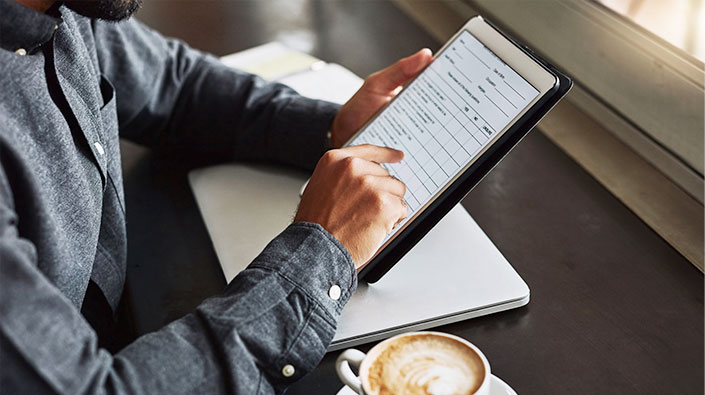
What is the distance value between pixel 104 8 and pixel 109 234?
0.26m

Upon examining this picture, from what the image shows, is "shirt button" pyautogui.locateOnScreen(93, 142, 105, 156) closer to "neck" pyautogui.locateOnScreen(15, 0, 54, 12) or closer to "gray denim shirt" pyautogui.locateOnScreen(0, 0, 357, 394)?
"gray denim shirt" pyautogui.locateOnScreen(0, 0, 357, 394)

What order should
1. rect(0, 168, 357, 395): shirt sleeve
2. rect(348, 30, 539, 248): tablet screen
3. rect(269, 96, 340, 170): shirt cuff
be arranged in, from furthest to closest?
rect(269, 96, 340, 170): shirt cuff
rect(348, 30, 539, 248): tablet screen
rect(0, 168, 357, 395): shirt sleeve

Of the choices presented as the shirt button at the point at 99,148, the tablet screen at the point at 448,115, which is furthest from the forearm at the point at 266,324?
the shirt button at the point at 99,148

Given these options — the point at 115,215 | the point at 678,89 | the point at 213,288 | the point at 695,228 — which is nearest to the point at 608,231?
the point at 695,228

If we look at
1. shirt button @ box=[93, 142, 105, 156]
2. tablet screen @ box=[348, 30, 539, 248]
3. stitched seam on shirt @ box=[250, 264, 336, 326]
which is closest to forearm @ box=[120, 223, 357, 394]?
stitched seam on shirt @ box=[250, 264, 336, 326]

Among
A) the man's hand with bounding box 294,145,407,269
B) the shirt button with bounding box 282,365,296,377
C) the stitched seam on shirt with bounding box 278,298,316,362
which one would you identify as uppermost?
the man's hand with bounding box 294,145,407,269

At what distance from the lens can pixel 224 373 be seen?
0.64 metres

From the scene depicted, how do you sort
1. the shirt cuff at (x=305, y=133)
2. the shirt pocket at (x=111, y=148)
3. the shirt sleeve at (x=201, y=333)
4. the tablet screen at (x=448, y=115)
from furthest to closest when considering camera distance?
the shirt cuff at (x=305, y=133)
the shirt pocket at (x=111, y=148)
the tablet screen at (x=448, y=115)
the shirt sleeve at (x=201, y=333)

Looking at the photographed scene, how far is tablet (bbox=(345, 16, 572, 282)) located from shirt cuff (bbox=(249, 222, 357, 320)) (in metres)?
0.08

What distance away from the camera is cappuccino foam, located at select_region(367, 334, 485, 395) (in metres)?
0.58

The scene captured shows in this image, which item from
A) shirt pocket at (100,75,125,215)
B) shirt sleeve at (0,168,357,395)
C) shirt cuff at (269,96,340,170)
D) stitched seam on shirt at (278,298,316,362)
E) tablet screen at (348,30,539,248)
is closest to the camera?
shirt sleeve at (0,168,357,395)

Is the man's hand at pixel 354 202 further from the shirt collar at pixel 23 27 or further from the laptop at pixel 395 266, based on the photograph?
the shirt collar at pixel 23 27

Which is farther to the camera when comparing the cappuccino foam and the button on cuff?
the button on cuff

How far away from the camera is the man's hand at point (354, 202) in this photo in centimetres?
75
